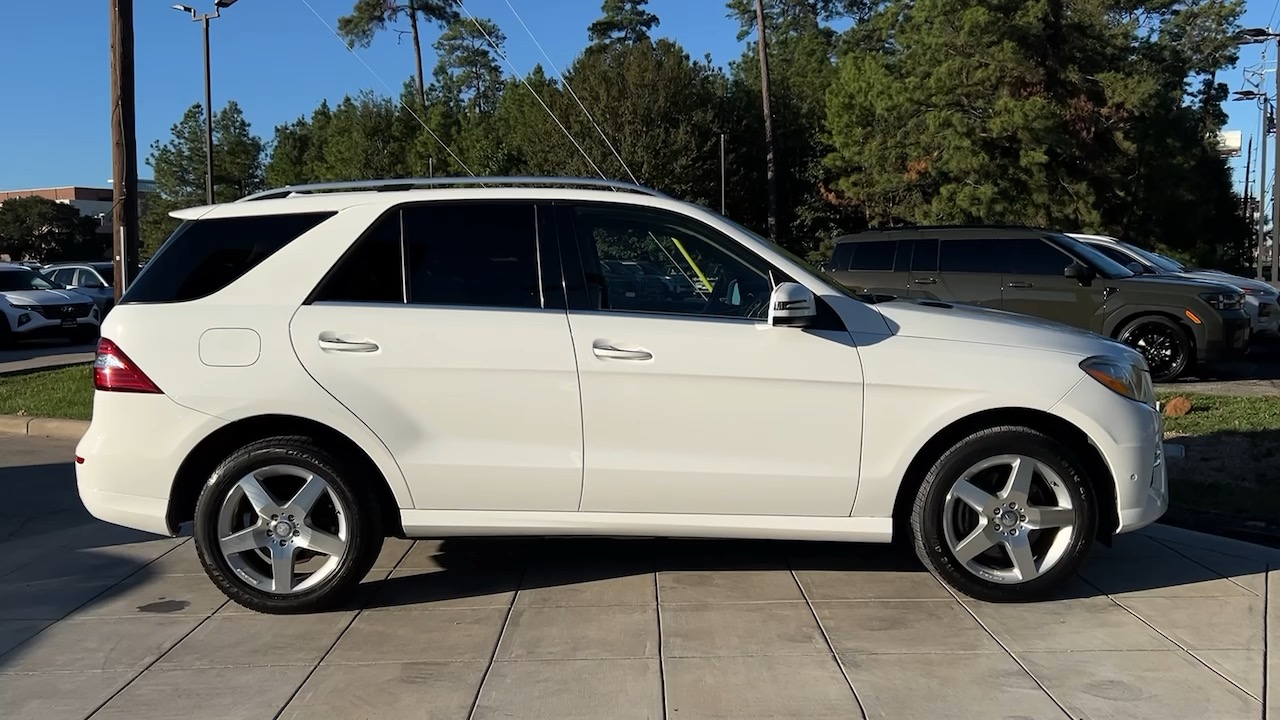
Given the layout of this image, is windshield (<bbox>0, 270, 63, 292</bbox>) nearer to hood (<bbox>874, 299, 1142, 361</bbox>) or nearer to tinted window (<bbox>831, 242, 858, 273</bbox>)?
tinted window (<bbox>831, 242, 858, 273</bbox>)

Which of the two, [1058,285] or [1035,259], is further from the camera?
[1035,259]

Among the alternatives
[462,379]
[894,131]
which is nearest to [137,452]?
[462,379]

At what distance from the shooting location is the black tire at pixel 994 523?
4527 mm

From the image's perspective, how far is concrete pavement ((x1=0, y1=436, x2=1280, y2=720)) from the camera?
12.3ft

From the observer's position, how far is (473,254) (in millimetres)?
4715

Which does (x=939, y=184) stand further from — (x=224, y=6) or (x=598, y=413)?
(x=598, y=413)

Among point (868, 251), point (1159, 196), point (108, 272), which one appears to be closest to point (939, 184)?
point (1159, 196)

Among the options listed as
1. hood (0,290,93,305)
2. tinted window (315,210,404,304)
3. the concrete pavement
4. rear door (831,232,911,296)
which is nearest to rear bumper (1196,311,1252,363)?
rear door (831,232,911,296)

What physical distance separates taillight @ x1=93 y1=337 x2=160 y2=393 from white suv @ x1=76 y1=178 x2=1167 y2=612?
0.04 feet

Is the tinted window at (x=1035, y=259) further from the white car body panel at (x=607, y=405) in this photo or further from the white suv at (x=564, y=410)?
the white car body panel at (x=607, y=405)

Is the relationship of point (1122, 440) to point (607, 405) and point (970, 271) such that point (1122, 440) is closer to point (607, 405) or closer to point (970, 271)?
point (607, 405)

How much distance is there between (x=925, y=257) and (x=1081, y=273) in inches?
74.1

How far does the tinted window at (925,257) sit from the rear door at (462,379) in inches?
371

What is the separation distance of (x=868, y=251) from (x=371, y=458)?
33.3ft
